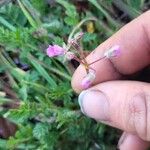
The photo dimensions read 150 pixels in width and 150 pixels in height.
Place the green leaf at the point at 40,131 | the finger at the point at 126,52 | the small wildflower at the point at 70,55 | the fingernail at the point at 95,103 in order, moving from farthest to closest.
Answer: the green leaf at the point at 40,131, the finger at the point at 126,52, the fingernail at the point at 95,103, the small wildflower at the point at 70,55

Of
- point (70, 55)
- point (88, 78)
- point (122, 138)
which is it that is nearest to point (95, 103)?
point (88, 78)

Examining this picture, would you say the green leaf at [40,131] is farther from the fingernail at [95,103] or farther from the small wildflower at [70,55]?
the small wildflower at [70,55]

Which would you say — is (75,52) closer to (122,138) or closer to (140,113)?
(140,113)

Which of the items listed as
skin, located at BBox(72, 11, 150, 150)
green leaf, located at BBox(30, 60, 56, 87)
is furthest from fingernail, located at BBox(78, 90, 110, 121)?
green leaf, located at BBox(30, 60, 56, 87)

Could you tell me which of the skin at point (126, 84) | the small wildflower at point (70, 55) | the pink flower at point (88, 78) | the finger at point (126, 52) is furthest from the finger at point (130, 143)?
the small wildflower at point (70, 55)

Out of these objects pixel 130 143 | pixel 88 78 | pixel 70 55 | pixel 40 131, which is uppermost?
pixel 70 55

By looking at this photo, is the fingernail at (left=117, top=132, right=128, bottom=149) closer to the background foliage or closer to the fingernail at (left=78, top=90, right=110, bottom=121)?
the background foliage

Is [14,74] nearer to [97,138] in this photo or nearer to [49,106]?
[49,106]

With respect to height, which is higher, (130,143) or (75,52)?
(75,52)
